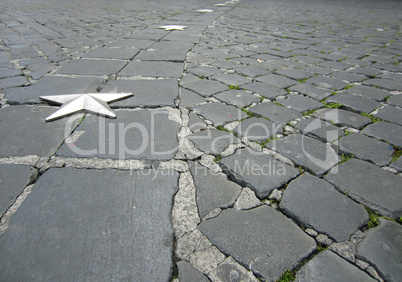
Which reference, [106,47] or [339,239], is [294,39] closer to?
[106,47]

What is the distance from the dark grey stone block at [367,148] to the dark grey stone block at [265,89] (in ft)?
2.72

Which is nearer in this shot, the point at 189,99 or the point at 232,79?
the point at 189,99

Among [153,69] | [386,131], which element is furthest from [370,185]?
[153,69]

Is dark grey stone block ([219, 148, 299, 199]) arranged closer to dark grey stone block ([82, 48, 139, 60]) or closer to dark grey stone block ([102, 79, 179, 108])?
dark grey stone block ([102, 79, 179, 108])

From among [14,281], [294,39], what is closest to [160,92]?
[14,281]

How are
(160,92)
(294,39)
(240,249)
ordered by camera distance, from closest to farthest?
(240,249) < (160,92) < (294,39)

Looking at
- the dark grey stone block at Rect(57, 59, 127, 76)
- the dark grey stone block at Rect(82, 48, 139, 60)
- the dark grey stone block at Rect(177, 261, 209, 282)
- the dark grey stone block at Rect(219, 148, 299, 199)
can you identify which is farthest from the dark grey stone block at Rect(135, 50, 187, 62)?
the dark grey stone block at Rect(177, 261, 209, 282)

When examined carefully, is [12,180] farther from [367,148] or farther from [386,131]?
[386,131]

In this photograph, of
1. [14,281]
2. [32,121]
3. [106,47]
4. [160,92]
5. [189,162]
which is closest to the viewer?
[14,281]

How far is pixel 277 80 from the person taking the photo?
111 inches

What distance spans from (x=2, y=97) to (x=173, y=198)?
194cm

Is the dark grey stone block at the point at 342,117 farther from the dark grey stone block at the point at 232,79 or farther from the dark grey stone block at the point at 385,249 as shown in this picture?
the dark grey stone block at the point at 385,249

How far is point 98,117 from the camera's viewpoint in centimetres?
193

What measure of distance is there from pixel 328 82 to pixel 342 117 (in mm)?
834
